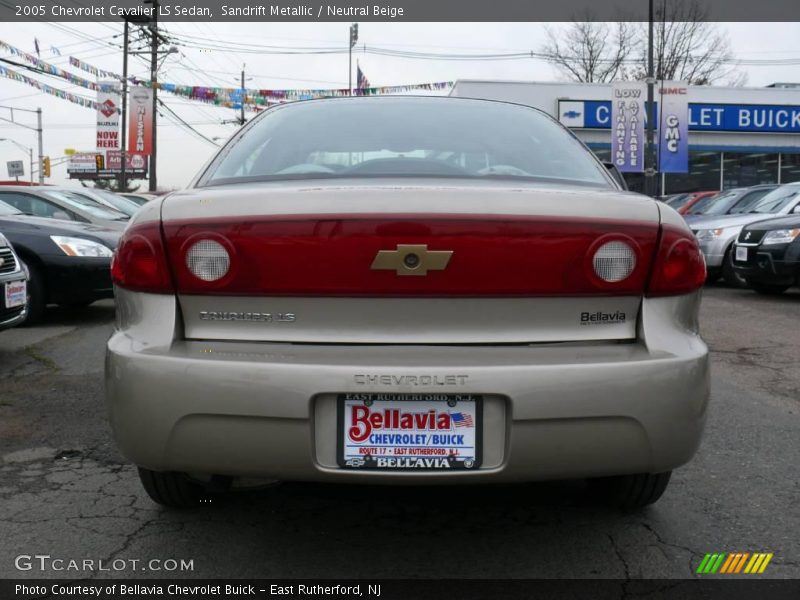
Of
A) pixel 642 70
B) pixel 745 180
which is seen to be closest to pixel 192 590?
pixel 745 180

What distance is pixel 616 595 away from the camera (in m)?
2.16

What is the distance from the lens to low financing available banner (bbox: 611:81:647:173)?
20.3m

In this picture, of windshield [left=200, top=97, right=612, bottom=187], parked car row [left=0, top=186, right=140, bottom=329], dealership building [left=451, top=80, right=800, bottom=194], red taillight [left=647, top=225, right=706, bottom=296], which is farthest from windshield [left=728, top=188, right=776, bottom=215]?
dealership building [left=451, top=80, right=800, bottom=194]

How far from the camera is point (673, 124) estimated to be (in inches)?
832

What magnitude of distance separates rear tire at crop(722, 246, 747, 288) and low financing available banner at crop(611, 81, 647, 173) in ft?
35.3

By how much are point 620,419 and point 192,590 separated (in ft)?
4.17

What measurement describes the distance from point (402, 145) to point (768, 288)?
309 inches

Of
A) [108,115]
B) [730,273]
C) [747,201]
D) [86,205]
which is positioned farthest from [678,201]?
[108,115]

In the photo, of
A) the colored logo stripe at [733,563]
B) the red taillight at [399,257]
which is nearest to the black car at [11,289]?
the red taillight at [399,257]

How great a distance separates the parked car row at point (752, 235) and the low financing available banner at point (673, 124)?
813 cm

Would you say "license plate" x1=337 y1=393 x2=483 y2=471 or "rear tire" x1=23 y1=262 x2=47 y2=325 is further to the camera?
"rear tire" x1=23 y1=262 x2=47 y2=325

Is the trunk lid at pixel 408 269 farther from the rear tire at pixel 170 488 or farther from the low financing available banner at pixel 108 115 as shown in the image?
the low financing available banner at pixel 108 115

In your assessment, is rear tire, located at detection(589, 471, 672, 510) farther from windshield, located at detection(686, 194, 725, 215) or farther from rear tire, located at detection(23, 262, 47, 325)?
windshield, located at detection(686, 194, 725, 215)

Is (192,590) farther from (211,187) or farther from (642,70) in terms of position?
(642,70)
